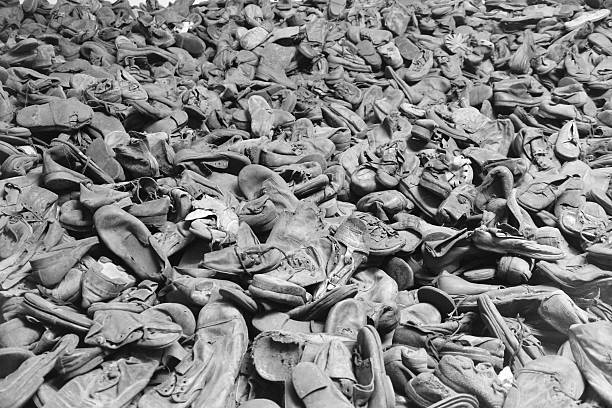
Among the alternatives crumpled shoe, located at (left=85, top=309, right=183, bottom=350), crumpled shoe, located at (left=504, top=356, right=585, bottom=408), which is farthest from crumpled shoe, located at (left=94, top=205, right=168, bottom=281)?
crumpled shoe, located at (left=504, top=356, right=585, bottom=408)

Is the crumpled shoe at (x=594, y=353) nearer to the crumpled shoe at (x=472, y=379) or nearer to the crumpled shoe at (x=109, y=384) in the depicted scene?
the crumpled shoe at (x=472, y=379)

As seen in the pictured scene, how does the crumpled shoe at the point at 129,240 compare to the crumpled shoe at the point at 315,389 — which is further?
the crumpled shoe at the point at 129,240

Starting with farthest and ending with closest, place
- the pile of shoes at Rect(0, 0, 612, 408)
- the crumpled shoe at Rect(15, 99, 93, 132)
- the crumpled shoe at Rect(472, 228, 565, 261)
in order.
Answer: the crumpled shoe at Rect(15, 99, 93, 132) → the crumpled shoe at Rect(472, 228, 565, 261) → the pile of shoes at Rect(0, 0, 612, 408)

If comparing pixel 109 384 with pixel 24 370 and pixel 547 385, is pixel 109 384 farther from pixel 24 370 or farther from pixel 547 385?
pixel 547 385

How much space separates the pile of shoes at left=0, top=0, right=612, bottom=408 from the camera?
5.85 ft

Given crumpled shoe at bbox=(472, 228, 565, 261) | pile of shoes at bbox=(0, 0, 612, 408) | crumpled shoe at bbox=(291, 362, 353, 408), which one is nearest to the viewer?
crumpled shoe at bbox=(291, 362, 353, 408)

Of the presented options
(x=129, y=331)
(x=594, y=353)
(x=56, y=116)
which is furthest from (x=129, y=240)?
(x=594, y=353)

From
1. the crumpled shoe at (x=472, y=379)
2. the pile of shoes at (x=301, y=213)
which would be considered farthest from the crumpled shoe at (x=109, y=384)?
the crumpled shoe at (x=472, y=379)

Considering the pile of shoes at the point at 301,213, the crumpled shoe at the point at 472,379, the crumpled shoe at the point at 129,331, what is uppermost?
the crumpled shoe at the point at 472,379

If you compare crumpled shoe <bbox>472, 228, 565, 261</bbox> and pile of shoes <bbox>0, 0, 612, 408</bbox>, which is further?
crumpled shoe <bbox>472, 228, 565, 261</bbox>

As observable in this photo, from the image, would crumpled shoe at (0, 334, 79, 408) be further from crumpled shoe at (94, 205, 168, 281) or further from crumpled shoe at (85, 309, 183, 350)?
crumpled shoe at (94, 205, 168, 281)

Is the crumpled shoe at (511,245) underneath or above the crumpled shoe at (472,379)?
underneath

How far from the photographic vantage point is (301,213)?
2.44 metres

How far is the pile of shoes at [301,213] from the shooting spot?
1.78 meters
